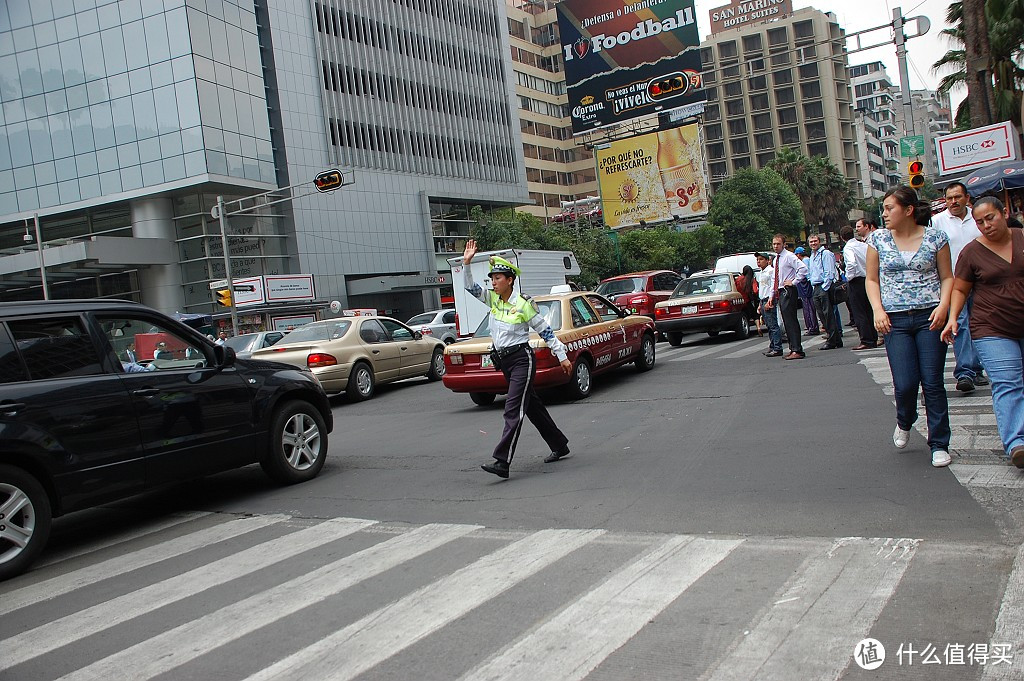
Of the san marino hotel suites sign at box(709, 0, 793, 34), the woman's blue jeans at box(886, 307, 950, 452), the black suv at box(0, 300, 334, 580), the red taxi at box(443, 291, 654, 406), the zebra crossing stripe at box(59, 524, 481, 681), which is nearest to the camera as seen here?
the zebra crossing stripe at box(59, 524, 481, 681)

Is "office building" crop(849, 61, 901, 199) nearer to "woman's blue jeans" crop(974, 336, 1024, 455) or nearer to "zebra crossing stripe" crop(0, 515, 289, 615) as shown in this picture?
"woman's blue jeans" crop(974, 336, 1024, 455)

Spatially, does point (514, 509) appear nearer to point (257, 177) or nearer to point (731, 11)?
point (257, 177)

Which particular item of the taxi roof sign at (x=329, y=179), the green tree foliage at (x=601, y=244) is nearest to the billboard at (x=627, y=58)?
the green tree foliage at (x=601, y=244)

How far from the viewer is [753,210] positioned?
69438mm

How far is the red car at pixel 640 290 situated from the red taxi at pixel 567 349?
922 cm

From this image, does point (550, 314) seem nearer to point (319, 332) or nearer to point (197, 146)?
point (319, 332)

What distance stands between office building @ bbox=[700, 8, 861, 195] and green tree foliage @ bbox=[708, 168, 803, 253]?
88.9ft

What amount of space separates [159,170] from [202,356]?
42958 mm

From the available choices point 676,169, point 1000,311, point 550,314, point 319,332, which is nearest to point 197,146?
point 676,169

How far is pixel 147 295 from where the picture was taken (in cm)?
4841

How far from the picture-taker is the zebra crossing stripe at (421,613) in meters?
3.66

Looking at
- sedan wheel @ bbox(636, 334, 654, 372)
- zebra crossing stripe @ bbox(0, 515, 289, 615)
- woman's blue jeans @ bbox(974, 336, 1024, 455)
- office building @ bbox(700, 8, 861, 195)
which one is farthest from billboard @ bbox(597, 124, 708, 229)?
office building @ bbox(700, 8, 861, 195)

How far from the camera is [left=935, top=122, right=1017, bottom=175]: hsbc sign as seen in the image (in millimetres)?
21328

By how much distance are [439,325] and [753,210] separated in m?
47.4
